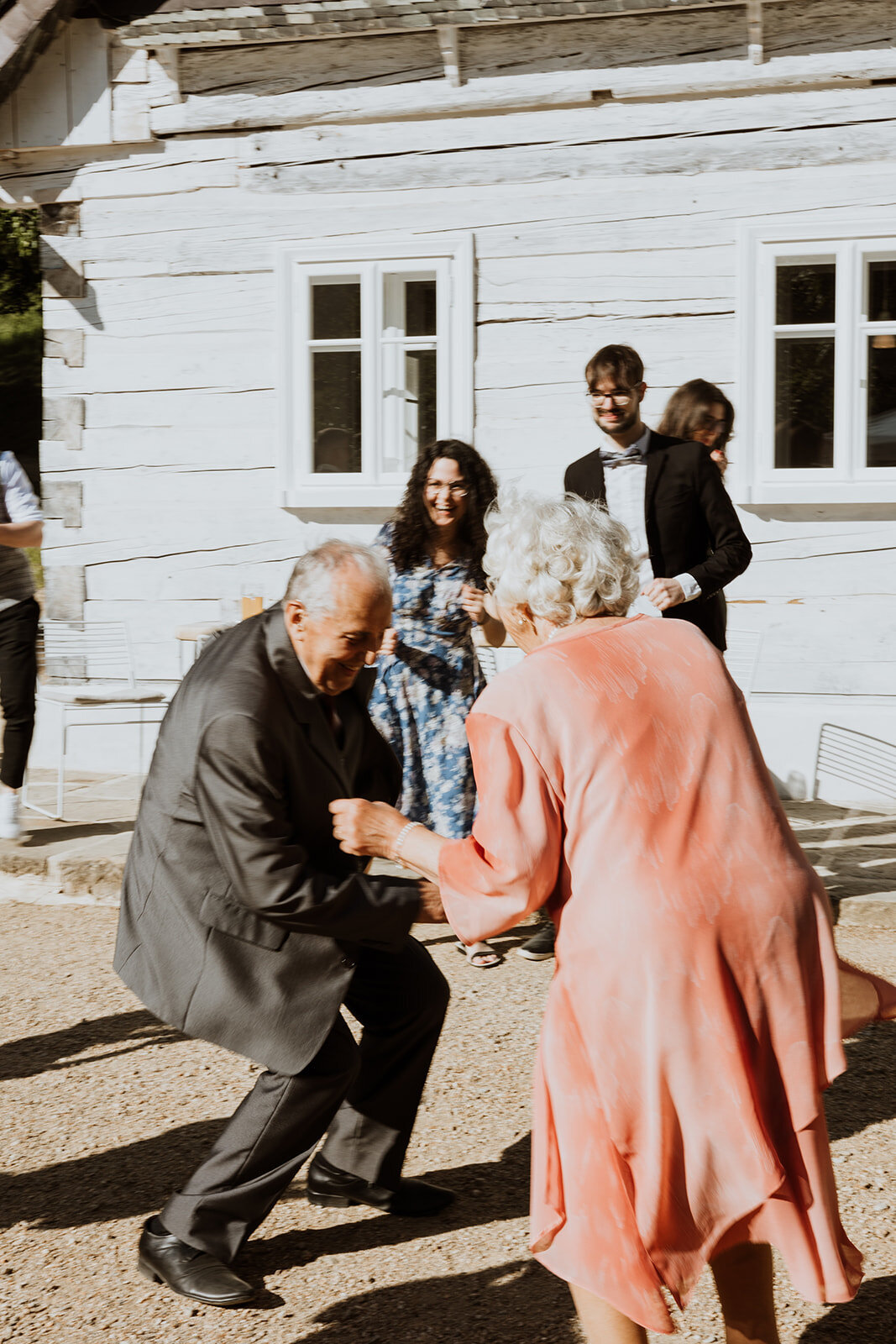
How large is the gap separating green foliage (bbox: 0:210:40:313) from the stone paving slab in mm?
16812

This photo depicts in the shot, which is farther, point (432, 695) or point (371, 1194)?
point (432, 695)

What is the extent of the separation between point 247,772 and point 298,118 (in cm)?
637

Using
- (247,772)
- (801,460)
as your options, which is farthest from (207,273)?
(247,772)

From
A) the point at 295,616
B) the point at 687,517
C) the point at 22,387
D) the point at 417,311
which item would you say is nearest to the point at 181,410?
the point at 417,311

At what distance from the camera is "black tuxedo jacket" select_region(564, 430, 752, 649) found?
4.99 m

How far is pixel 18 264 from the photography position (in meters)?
22.6

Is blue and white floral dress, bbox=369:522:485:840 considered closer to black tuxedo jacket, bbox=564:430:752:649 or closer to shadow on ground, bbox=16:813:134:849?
black tuxedo jacket, bbox=564:430:752:649

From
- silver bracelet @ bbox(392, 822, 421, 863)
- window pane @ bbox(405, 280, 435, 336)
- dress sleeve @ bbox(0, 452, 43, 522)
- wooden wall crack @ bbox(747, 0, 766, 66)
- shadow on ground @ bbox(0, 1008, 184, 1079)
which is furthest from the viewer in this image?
window pane @ bbox(405, 280, 435, 336)

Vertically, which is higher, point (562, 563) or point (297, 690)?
point (562, 563)

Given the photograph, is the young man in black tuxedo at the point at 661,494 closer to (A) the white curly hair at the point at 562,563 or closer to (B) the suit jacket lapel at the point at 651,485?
(B) the suit jacket lapel at the point at 651,485

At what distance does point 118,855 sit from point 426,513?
218 centimetres

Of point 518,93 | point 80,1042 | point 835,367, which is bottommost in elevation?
point 80,1042

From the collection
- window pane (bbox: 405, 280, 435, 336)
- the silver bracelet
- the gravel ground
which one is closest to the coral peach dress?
the silver bracelet

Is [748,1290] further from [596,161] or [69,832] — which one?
[596,161]
